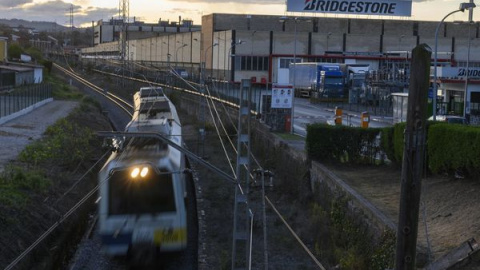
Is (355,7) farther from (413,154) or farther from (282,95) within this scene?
(413,154)

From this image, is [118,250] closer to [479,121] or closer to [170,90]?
[479,121]

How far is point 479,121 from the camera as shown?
36.3 meters

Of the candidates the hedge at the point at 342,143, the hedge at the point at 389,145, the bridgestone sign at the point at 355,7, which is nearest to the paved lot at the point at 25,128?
the hedge at the point at 342,143

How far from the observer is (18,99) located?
41156 mm

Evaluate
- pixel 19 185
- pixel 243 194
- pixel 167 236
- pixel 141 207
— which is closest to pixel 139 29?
pixel 19 185

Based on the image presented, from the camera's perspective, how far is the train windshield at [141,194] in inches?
562

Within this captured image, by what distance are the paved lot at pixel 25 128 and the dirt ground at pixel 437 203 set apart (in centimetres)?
1132

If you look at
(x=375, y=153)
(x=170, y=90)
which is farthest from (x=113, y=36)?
(x=375, y=153)

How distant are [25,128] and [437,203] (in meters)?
25.0

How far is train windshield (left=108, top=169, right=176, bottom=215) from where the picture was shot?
562 inches

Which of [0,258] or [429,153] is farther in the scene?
[429,153]

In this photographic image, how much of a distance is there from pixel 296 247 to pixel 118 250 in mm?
3965

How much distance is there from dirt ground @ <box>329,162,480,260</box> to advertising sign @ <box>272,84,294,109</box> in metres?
10.9

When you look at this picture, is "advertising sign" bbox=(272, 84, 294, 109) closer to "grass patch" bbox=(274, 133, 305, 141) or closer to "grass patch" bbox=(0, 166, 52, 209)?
"grass patch" bbox=(274, 133, 305, 141)
